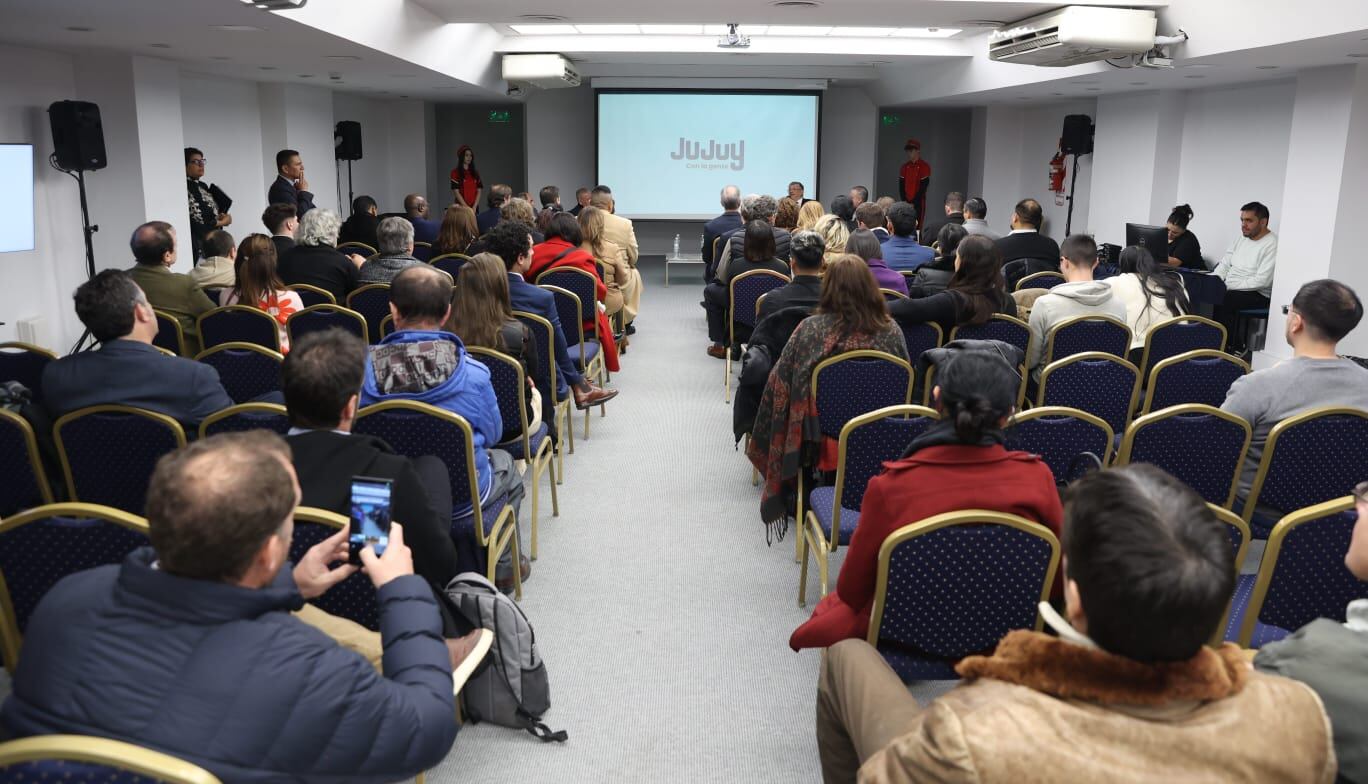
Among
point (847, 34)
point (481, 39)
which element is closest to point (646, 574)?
point (481, 39)

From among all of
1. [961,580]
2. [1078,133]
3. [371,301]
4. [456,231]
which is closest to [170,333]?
[371,301]

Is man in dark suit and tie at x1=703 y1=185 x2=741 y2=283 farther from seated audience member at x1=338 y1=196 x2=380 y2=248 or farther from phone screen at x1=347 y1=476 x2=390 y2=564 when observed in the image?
phone screen at x1=347 y1=476 x2=390 y2=564

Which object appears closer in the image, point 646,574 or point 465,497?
point 465,497

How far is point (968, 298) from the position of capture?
4.91 m

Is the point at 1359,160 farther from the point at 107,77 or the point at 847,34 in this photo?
the point at 107,77

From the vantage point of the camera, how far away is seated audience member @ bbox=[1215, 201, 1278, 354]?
344 inches

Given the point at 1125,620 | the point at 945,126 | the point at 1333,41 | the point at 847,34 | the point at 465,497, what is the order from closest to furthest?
the point at 1125,620 → the point at 465,497 → the point at 1333,41 → the point at 847,34 → the point at 945,126

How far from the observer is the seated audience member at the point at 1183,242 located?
967 centimetres

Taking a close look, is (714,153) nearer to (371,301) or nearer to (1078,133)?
(1078,133)

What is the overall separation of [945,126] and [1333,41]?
12189 mm

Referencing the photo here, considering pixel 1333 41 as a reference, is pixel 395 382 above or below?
below

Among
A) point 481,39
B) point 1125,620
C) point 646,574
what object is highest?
point 481,39

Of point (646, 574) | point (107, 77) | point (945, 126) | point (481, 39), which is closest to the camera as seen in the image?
point (646, 574)

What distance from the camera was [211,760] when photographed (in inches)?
55.7
